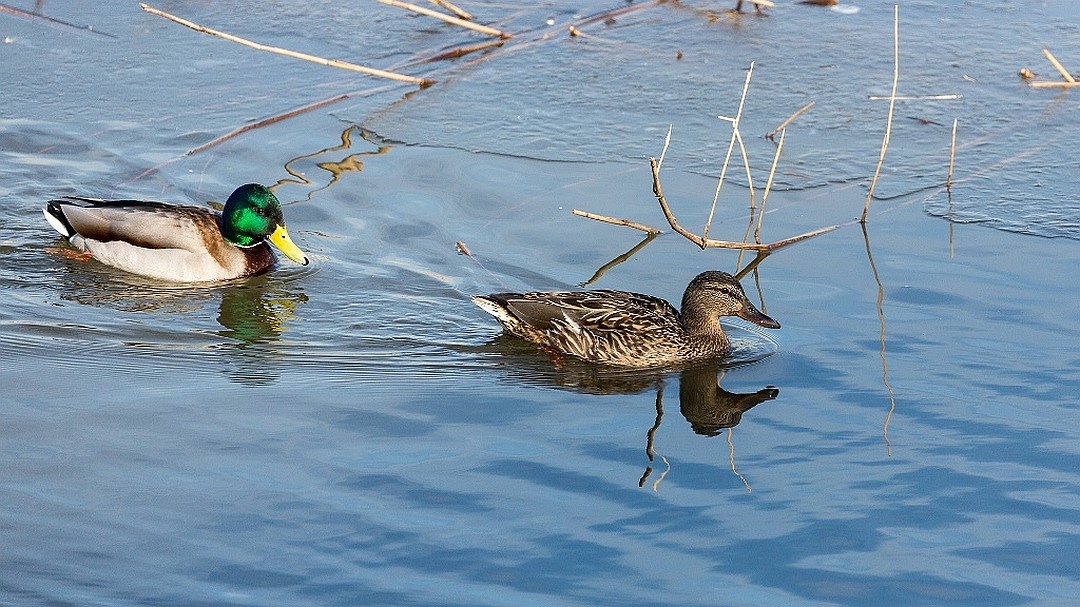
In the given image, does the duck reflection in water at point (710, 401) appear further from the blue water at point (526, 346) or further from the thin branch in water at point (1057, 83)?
the thin branch in water at point (1057, 83)

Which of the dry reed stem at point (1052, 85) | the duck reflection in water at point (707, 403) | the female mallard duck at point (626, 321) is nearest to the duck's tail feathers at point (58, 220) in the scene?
the female mallard duck at point (626, 321)

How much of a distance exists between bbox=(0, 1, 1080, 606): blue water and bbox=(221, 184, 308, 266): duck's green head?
28 cm

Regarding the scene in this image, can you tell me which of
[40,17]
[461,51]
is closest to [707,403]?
[461,51]

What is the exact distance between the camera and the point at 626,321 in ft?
25.7

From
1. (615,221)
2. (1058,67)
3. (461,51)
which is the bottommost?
(615,221)

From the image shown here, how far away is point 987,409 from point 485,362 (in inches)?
102

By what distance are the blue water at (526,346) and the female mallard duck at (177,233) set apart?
0.19 metres

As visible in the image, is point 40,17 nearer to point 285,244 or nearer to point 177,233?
point 177,233

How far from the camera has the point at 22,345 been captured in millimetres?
7668

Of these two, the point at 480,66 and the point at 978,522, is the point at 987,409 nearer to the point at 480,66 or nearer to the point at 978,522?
the point at 978,522

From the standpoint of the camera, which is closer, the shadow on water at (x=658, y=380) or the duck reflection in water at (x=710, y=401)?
the duck reflection in water at (x=710, y=401)

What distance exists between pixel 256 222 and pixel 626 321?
269cm

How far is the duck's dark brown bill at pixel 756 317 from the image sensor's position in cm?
771

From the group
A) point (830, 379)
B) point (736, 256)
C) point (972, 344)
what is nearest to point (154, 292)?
point (736, 256)
